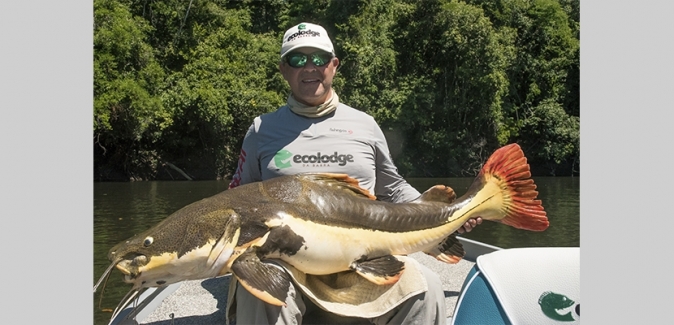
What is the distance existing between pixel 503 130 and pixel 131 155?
15308mm

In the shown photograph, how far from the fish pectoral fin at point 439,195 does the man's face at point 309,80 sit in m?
0.63

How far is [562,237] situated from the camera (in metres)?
11.2

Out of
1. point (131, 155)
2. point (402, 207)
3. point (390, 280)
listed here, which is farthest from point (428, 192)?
point (131, 155)

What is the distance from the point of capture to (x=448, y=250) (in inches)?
112

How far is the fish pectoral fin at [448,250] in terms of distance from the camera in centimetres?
283

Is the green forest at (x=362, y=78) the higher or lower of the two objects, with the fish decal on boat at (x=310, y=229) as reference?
higher

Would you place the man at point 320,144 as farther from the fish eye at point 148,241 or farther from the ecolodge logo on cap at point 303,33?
the fish eye at point 148,241

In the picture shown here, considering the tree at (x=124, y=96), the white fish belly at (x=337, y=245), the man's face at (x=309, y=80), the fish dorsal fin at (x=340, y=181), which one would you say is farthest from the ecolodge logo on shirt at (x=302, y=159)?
the tree at (x=124, y=96)

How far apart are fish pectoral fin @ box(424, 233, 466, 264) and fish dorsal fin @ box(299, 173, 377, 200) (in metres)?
0.42

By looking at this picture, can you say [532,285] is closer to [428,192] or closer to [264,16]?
[428,192]

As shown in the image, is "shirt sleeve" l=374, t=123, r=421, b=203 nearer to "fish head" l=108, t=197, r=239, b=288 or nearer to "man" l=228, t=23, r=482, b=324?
"man" l=228, t=23, r=482, b=324

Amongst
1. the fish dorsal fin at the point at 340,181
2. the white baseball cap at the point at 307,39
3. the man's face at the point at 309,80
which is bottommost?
the fish dorsal fin at the point at 340,181

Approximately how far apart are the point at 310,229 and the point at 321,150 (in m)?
0.46

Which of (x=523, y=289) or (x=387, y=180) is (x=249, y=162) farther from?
(x=523, y=289)
